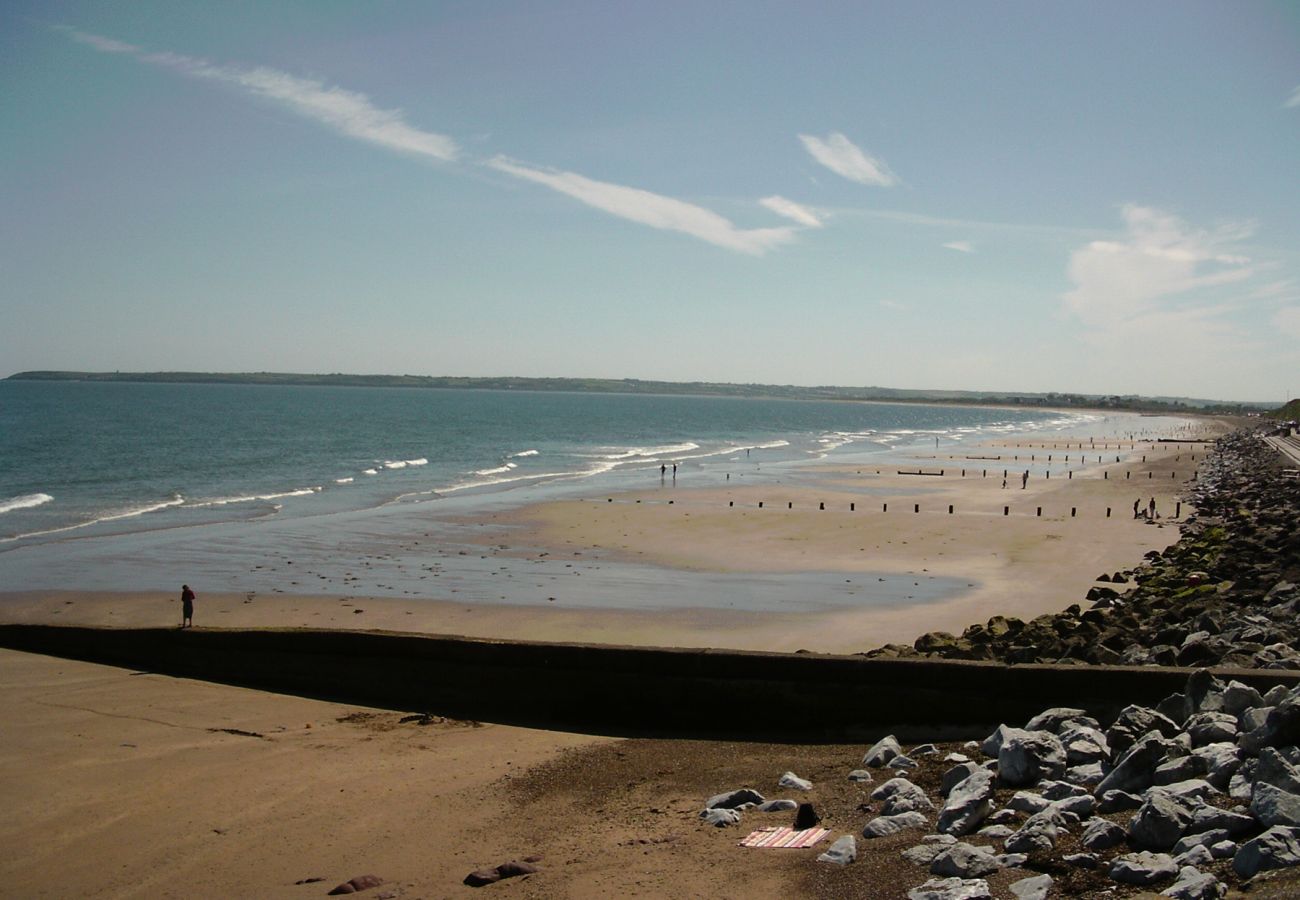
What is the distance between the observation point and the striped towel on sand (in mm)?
7625

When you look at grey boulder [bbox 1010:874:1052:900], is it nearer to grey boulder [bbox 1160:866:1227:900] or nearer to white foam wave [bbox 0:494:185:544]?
grey boulder [bbox 1160:866:1227:900]

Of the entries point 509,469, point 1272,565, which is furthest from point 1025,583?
point 509,469

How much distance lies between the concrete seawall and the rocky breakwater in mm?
2143

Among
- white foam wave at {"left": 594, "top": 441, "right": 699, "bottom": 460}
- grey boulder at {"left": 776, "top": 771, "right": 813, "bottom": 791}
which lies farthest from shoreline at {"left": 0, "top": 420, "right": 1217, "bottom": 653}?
white foam wave at {"left": 594, "top": 441, "right": 699, "bottom": 460}

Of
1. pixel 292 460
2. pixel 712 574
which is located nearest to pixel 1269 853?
pixel 712 574

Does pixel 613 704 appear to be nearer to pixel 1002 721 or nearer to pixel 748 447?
pixel 1002 721

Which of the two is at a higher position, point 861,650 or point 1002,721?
point 1002,721

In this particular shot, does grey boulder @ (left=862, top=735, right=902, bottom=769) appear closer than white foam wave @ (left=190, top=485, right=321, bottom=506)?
Yes

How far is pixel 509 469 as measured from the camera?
6600cm

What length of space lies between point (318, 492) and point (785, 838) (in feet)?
149

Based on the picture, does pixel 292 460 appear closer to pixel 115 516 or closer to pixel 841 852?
pixel 115 516

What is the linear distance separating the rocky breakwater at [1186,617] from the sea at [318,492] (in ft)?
24.9

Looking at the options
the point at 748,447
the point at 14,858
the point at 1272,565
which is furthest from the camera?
the point at 748,447

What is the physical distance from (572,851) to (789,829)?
65.9 inches
